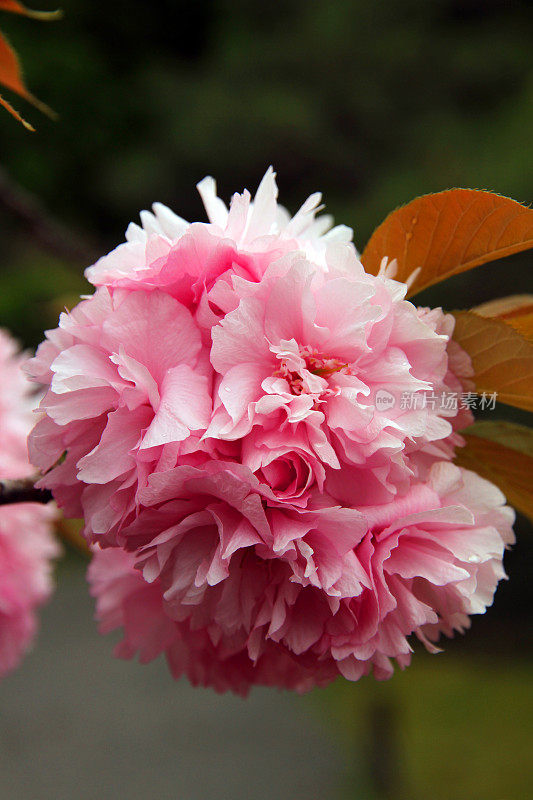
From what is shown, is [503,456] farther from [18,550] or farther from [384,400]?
[18,550]

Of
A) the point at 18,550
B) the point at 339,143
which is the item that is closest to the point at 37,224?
the point at 18,550

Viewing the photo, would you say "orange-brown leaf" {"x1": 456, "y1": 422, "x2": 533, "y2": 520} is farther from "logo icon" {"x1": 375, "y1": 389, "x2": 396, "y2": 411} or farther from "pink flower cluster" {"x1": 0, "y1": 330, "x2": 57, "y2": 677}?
"pink flower cluster" {"x1": 0, "y1": 330, "x2": 57, "y2": 677}

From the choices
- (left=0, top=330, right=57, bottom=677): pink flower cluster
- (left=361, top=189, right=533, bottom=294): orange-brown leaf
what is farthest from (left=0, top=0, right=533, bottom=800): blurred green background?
(left=361, top=189, right=533, bottom=294): orange-brown leaf

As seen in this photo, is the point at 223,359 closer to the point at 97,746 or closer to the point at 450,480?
the point at 450,480

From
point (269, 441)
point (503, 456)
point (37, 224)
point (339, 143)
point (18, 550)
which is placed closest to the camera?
point (269, 441)

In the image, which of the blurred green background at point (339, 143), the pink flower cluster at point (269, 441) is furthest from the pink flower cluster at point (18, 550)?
the blurred green background at point (339, 143)
